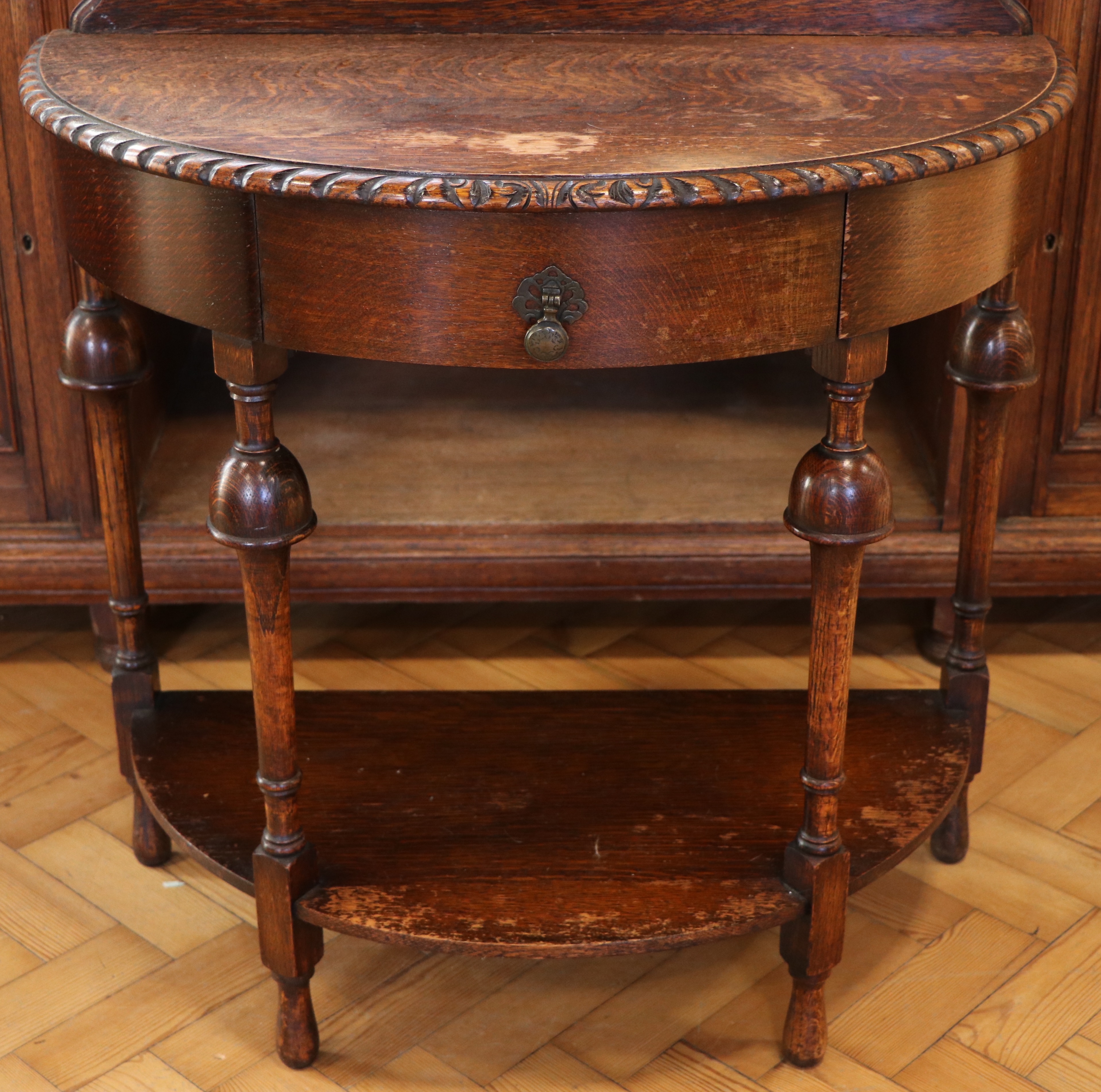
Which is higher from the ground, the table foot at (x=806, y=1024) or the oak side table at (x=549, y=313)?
the oak side table at (x=549, y=313)

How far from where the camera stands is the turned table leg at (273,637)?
956mm

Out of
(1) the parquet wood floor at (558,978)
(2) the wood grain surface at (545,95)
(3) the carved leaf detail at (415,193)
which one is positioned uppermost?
(2) the wood grain surface at (545,95)

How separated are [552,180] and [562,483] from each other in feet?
2.58

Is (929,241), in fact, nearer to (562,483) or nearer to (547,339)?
(547,339)

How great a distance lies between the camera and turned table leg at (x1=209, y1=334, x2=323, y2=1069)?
0.96m

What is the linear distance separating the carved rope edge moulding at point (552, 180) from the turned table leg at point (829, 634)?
11 cm

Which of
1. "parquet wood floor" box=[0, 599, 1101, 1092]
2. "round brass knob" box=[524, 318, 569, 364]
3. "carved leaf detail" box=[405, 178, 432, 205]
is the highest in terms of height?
"carved leaf detail" box=[405, 178, 432, 205]

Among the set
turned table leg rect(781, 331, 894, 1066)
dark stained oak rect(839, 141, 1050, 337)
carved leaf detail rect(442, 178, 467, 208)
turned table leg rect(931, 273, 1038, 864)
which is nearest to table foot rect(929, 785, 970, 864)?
turned table leg rect(931, 273, 1038, 864)

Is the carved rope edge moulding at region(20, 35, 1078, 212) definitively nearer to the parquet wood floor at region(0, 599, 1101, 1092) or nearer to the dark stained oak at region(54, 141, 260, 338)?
the dark stained oak at region(54, 141, 260, 338)

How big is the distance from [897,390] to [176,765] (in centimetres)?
90

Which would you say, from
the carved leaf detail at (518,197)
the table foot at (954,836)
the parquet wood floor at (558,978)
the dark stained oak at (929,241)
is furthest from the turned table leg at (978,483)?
the carved leaf detail at (518,197)

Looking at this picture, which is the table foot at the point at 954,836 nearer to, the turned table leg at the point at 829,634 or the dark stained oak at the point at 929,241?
the turned table leg at the point at 829,634

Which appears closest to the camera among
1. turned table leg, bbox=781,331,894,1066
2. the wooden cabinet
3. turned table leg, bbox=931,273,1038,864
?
turned table leg, bbox=781,331,894,1066

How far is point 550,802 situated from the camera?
47.8 inches
